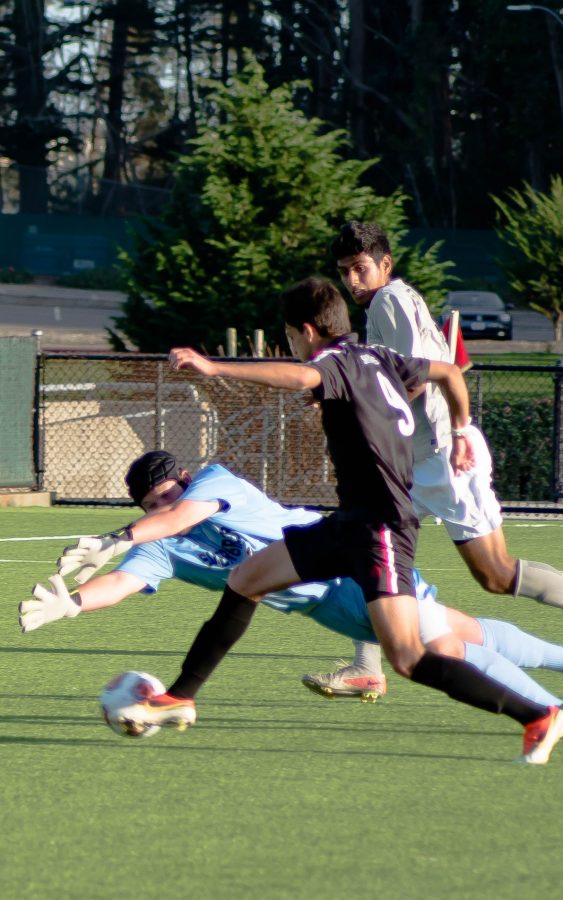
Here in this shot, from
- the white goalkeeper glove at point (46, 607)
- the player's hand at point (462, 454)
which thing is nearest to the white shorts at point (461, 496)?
the player's hand at point (462, 454)

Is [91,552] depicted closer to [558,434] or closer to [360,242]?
[360,242]

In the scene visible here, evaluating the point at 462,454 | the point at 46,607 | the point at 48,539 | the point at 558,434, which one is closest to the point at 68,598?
the point at 46,607

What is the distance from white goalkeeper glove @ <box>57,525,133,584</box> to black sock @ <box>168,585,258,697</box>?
459mm

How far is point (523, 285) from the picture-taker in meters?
38.2

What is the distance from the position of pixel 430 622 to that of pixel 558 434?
377 inches

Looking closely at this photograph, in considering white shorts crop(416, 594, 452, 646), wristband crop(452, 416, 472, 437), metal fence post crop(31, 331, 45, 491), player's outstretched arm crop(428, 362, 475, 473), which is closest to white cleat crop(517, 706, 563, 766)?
white shorts crop(416, 594, 452, 646)

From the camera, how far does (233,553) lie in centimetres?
582

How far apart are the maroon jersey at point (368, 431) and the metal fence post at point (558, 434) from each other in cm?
963

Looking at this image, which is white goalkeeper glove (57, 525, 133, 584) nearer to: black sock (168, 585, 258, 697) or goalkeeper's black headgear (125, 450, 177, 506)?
goalkeeper's black headgear (125, 450, 177, 506)

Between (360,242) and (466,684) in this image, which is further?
(360,242)

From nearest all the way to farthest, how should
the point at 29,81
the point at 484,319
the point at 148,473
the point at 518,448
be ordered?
the point at 148,473
the point at 518,448
the point at 484,319
the point at 29,81

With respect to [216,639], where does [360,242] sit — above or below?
above

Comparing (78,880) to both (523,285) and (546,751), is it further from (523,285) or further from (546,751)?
(523,285)

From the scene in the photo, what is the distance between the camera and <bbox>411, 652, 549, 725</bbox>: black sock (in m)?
4.77
